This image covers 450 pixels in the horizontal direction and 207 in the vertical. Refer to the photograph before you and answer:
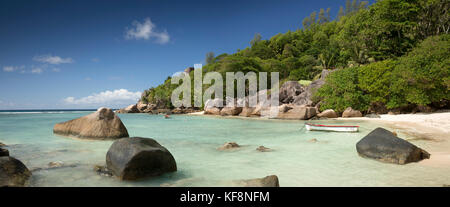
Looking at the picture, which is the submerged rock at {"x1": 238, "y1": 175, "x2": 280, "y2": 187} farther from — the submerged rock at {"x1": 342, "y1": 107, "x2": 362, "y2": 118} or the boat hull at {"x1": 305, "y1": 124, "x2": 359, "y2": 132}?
the submerged rock at {"x1": 342, "y1": 107, "x2": 362, "y2": 118}

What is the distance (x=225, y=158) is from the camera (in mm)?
7094

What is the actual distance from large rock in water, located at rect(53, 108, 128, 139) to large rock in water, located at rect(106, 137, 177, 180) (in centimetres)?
535

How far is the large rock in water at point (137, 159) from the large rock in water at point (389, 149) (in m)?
5.66

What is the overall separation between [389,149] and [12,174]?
8.69 m

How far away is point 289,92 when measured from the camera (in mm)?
33625

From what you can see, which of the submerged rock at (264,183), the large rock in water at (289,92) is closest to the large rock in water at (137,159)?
the submerged rock at (264,183)

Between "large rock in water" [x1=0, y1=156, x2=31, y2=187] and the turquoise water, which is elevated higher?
"large rock in water" [x1=0, y1=156, x2=31, y2=187]

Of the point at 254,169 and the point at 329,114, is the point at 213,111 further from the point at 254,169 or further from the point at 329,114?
the point at 254,169

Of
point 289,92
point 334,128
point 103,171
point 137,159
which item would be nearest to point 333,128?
point 334,128

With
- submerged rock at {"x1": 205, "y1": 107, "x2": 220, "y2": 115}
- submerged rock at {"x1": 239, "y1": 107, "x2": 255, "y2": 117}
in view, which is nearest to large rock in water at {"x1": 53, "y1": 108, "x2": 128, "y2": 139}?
submerged rock at {"x1": 239, "y1": 107, "x2": 255, "y2": 117}

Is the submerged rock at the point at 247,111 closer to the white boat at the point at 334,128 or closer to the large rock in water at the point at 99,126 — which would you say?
the white boat at the point at 334,128

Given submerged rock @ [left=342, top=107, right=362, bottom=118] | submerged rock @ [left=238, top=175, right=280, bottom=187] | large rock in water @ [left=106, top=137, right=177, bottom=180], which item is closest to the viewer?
submerged rock @ [left=238, top=175, right=280, bottom=187]

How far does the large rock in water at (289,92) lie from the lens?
108 ft

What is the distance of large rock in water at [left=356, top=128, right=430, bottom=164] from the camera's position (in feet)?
19.2
